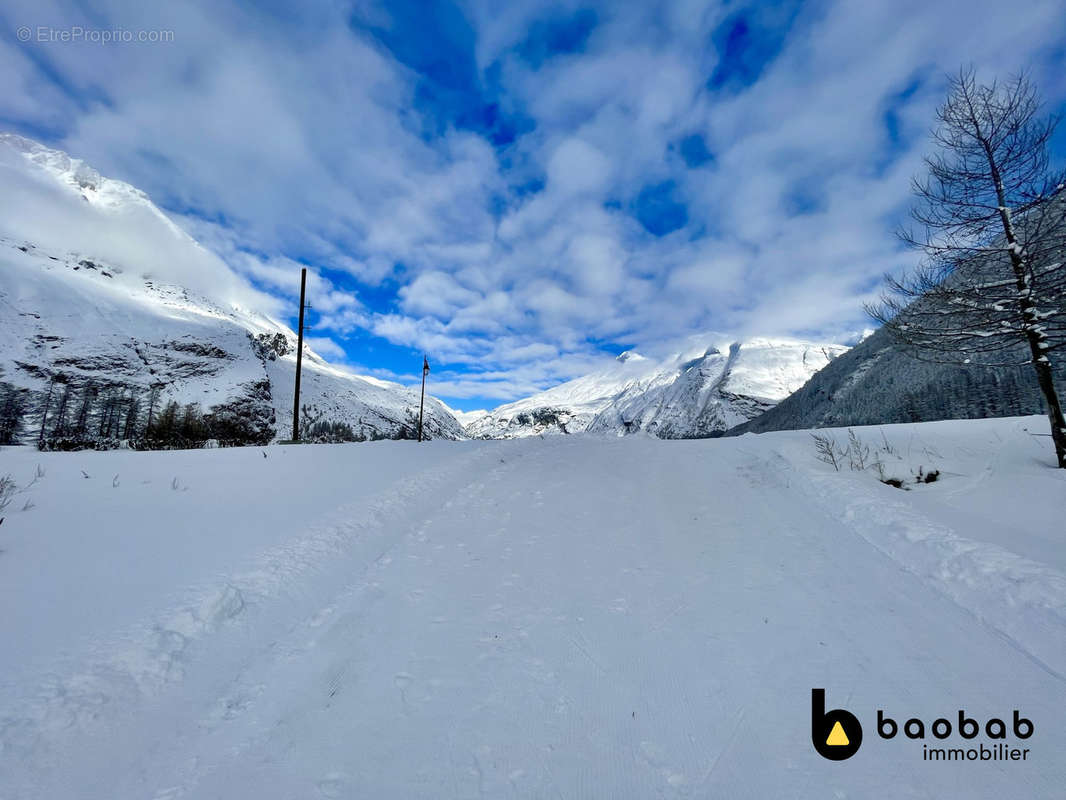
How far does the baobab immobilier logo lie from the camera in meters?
2.55

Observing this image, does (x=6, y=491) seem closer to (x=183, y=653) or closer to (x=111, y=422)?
(x=183, y=653)

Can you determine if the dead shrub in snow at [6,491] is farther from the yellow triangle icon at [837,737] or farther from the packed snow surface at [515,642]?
the yellow triangle icon at [837,737]

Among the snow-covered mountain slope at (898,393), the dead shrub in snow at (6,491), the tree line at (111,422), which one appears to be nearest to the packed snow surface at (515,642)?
the dead shrub in snow at (6,491)

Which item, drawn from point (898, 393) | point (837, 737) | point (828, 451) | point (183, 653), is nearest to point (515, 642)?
point (837, 737)

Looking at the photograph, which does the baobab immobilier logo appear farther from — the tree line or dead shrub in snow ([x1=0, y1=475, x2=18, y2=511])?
the tree line

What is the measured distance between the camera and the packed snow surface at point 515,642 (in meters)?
2.40

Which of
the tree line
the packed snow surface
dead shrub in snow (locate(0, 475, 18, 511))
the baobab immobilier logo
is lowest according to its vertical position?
the baobab immobilier logo

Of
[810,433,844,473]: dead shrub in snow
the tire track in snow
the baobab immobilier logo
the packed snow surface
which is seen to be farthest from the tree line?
[810,433,844,473]: dead shrub in snow

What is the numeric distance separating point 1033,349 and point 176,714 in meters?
14.6

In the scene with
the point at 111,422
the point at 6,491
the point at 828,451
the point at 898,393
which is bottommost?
the point at 6,491

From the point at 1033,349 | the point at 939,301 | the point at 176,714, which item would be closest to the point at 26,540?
the point at 176,714

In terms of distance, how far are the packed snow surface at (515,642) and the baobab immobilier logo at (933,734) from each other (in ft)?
0.16

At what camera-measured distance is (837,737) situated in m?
2.67

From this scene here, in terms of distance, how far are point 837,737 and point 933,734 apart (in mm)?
667
